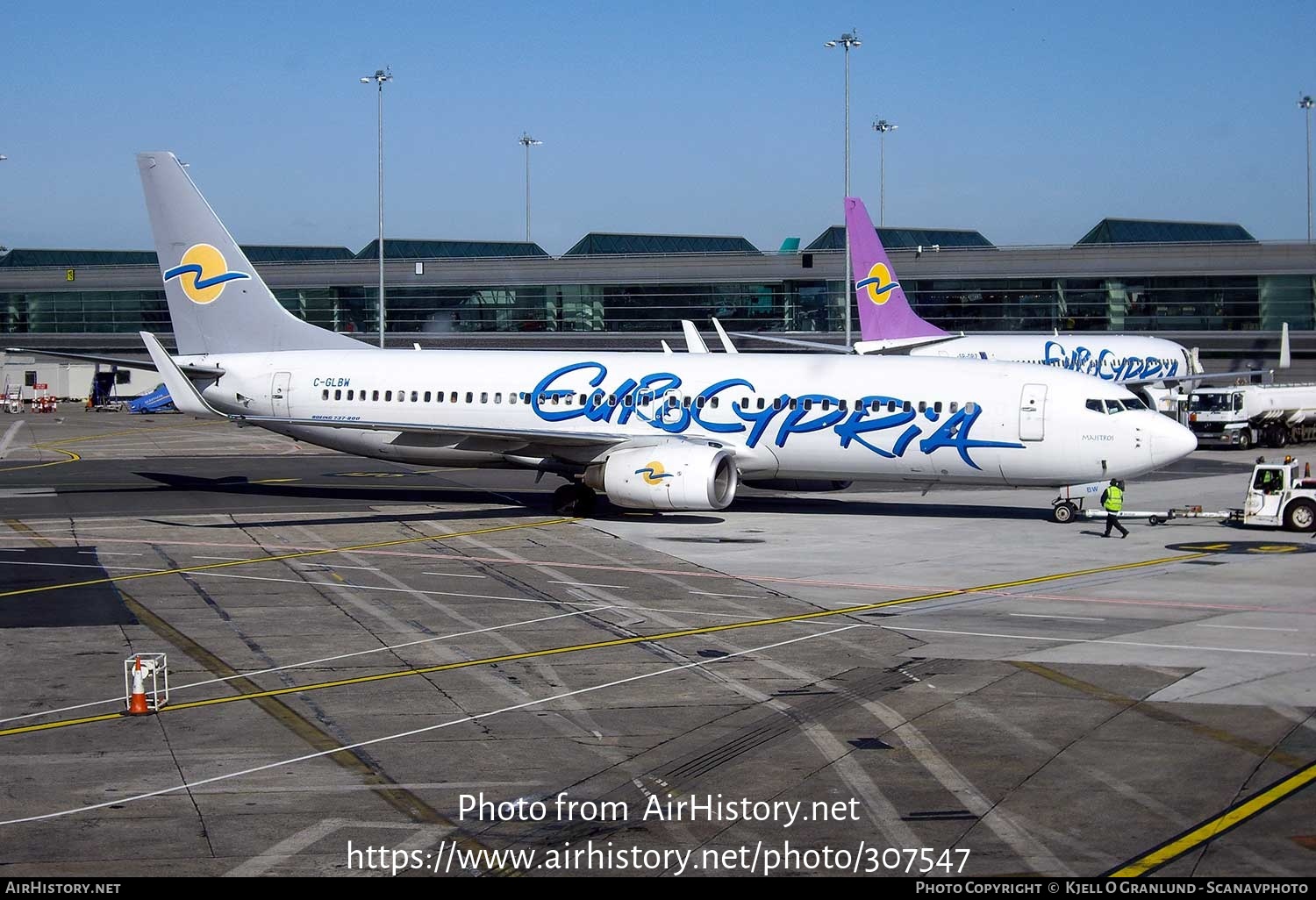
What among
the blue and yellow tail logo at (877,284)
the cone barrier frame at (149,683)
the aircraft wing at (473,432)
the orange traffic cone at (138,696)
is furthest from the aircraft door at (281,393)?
the blue and yellow tail logo at (877,284)

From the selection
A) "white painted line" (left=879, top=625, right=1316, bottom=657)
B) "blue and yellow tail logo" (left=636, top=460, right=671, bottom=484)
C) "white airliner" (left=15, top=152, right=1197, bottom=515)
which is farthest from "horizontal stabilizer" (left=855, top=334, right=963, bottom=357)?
"white painted line" (left=879, top=625, right=1316, bottom=657)

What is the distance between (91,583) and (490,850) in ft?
60.8

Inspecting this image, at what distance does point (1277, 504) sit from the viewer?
3594cm

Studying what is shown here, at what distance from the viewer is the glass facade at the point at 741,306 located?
86.1m

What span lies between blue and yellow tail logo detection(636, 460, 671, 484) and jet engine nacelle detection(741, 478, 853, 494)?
4.57 m

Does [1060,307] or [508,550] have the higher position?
[1060,307]

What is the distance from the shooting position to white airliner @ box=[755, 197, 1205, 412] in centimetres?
6562

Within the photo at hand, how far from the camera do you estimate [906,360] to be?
38500 mm

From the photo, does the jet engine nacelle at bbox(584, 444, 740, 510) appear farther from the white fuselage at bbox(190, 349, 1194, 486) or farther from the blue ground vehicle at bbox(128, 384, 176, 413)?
the blue ground vehicle at bbox(128, 384, 176, 413)

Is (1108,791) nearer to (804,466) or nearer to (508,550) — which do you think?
(508,550)

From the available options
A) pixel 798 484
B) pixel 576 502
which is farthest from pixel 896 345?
pixel 576 502

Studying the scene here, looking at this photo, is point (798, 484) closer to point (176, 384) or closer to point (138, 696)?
point (176, 384)

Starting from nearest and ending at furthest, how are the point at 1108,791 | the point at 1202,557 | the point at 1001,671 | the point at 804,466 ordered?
1. the point at 1108,791
2. the point at 1001,671
3. the point at 1202,557
4. the point at 804,466

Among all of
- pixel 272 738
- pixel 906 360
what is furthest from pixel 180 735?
pixel 906 360
